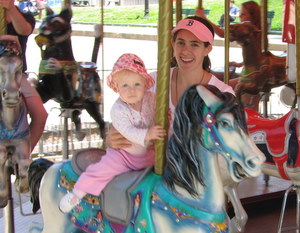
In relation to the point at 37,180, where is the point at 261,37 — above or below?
above

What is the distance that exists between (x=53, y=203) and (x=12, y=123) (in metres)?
0.68

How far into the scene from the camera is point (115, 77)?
201 centimetres

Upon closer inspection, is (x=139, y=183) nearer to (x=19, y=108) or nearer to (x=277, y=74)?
(x=19, y=108)

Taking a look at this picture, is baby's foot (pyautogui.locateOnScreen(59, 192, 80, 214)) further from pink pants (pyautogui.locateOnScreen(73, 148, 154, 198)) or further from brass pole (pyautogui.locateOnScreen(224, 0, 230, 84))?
brass pole (pyautogui.locateOnScreen(224, 0, 230, 84))

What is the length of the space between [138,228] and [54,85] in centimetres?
235

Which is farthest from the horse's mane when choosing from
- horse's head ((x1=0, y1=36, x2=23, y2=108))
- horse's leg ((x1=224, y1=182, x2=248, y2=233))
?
horse's leg ((x1=224, y1=182, x2=248, y2=233))

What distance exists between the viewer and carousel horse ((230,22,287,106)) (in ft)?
14.3

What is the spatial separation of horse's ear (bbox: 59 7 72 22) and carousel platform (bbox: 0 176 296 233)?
149 centimetres

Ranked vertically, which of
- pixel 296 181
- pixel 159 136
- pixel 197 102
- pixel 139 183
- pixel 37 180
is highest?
pixel 197 102

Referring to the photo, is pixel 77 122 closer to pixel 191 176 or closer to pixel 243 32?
pixel 243 32

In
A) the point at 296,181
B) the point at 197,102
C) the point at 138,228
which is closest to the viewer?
the point at 197,102

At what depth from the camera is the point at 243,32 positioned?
4406 millimetres

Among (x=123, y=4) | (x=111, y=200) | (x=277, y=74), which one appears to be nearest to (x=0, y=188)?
(x=111, y=200)

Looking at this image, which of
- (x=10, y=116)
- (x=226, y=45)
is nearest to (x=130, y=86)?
(x=10, y=116)
